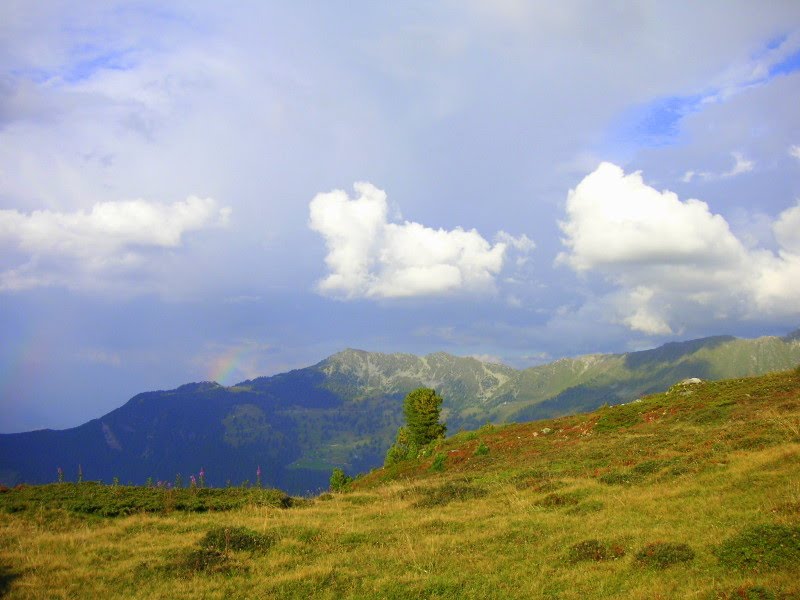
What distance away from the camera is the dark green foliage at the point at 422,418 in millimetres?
89125

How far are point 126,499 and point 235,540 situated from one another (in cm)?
1117

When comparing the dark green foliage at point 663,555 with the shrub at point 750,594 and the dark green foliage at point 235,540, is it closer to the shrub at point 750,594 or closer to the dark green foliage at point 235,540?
the shrub at point 750,594

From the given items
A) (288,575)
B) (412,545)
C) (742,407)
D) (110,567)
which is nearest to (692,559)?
(412,545)

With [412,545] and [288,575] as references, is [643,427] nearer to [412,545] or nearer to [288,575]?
[412,545]

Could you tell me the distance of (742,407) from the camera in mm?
37906

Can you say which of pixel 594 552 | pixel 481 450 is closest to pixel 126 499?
pixel 594 552

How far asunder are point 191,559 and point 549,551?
460 inches

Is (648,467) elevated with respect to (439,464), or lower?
elevated

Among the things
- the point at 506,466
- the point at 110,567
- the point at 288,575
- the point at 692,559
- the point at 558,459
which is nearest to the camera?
the point at 692,559

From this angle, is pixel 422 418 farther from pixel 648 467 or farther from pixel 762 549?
pixel 762 549

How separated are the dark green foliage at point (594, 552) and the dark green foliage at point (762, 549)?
2.55 meters

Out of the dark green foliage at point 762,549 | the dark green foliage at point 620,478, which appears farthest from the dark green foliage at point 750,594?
the dark green foliage at point 620,478

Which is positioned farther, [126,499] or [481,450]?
[481,450]

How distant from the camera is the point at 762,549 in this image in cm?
1200
